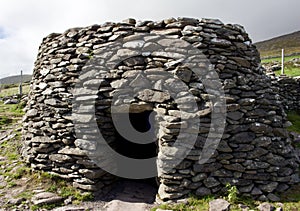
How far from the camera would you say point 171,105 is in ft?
16.6

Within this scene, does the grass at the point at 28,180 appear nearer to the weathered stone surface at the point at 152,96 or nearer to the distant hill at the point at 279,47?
the weathered stone surface at the point at 152,96

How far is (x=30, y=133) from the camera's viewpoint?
6.34 meters

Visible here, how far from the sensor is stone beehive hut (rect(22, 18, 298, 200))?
4.96 m

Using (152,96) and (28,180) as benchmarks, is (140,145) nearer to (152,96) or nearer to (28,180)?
(152,96)

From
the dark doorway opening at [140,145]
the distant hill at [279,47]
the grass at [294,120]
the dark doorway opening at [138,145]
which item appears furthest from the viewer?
the distant hill at [279,47]

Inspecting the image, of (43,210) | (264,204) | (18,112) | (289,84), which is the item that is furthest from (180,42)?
(18,112)

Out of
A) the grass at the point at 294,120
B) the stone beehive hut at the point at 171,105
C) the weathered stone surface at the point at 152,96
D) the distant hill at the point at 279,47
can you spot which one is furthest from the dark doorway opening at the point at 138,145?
the distant hill at the point at 279,47

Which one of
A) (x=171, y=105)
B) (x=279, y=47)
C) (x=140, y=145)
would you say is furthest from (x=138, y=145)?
(x=279, y=47)

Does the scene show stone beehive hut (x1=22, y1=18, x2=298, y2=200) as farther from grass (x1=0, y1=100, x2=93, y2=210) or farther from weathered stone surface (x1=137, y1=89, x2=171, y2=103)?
grass (x1=0, y1=100, x2=93, y2=210)

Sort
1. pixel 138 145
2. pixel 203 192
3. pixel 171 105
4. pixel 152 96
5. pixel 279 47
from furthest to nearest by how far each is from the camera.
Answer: pixel 279 47 < pixel 138 145 < pixel 152 96 < pixel 171 105 < pixel 203 192

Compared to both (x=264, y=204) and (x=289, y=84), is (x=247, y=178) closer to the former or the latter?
(x=264, y=204)

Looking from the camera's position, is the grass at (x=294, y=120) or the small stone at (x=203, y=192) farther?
the grass at (x=294, y=120)

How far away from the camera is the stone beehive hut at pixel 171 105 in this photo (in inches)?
195

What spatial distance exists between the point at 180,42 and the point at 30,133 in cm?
422
